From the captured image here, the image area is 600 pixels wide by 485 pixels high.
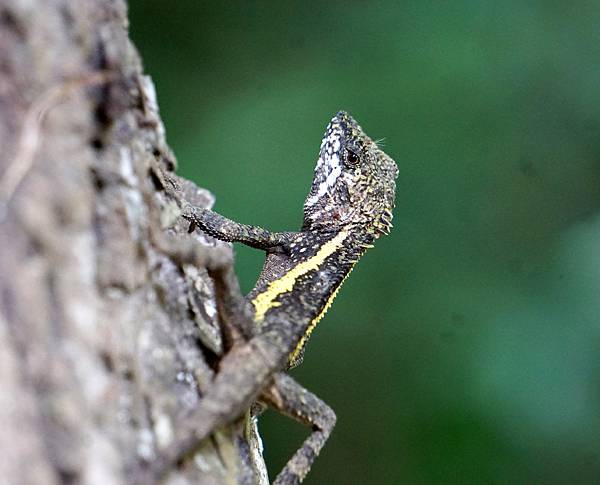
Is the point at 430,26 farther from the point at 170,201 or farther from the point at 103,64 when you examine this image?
the point at 103,64

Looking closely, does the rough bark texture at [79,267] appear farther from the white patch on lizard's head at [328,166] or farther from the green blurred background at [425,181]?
the green blurred background at [425,181]

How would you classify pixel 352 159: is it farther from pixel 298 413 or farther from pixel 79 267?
pixel 79 267

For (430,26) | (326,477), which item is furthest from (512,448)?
(430,26)

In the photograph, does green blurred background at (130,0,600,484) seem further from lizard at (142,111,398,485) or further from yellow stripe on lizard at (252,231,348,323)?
yellow stripe on lizard at (252,231,348,323)

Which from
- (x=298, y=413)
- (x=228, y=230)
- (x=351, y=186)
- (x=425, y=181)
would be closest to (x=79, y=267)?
(x=298, y=413)

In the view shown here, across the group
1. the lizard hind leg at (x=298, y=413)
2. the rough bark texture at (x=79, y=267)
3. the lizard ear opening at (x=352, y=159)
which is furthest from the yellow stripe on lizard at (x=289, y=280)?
the rough bark texture at (x=79, y=267)

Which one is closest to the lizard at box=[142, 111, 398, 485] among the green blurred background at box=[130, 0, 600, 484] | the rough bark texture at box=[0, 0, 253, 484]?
the rough bark texture at box=[0, 0, 253, 484]
